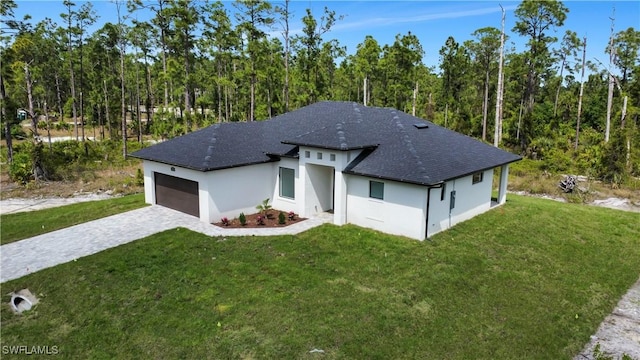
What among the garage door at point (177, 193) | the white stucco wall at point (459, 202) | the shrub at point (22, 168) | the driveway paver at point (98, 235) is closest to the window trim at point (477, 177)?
the white stucco wall at point (459, 202)

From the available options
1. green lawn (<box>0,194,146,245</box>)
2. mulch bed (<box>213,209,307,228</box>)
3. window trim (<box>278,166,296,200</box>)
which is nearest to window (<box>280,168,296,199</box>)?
window trim (<box>278,166,296,200</box>)

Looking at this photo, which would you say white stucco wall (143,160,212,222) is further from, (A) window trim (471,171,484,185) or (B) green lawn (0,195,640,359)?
(A) window trim (471,171,484,185)

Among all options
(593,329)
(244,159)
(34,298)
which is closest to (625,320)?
(593,329)

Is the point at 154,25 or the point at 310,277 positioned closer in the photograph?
the point at 310,277

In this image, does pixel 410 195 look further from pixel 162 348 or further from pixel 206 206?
A: pixel 162 348

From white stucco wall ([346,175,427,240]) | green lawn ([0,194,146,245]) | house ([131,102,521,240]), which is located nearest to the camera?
white stucco wall ([346,175,427,240])

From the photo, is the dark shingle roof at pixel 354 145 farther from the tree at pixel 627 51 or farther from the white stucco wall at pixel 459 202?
the tree at pixel 627 51
